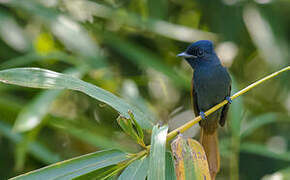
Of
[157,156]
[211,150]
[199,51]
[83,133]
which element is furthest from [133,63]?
[157,156]

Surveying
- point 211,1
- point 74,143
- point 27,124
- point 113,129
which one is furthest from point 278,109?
point 27,124

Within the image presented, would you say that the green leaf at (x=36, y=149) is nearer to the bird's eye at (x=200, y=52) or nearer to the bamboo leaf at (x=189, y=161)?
the bird's eye at (x=200, y=52)

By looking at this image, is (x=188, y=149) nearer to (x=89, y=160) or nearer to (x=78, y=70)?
(x=89, y=160)

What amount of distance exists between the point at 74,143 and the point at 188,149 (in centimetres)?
210

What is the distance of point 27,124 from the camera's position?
93.4 inches

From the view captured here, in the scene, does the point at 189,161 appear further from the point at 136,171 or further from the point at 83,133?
the point at 83,133

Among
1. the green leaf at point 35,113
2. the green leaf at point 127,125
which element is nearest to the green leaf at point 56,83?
the green leaf at point 127,125

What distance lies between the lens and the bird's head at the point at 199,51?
2.70m

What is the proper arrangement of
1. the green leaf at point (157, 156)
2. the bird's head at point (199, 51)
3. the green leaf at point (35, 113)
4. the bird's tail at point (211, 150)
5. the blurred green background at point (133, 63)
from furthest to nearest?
1. the blurred green background at point (133, 63)
2. the bird's head at point (199, 51)
3. the green leaf at point (35, 113)
4. the bird's tail at point (211, 150)
5. the green leaf at point (157, 156)

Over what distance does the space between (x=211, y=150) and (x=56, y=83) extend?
41.8 inches

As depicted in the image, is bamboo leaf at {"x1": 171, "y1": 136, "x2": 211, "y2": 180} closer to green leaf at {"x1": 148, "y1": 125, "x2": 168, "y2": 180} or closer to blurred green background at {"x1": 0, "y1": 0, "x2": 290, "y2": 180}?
green leaf at {"x1": 148, "y1": 125, "x2": 168, "y2": 180}

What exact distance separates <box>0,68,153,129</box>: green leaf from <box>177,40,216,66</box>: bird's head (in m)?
1.08

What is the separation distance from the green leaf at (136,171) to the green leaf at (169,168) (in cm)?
14

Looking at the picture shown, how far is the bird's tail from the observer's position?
2154 mm
